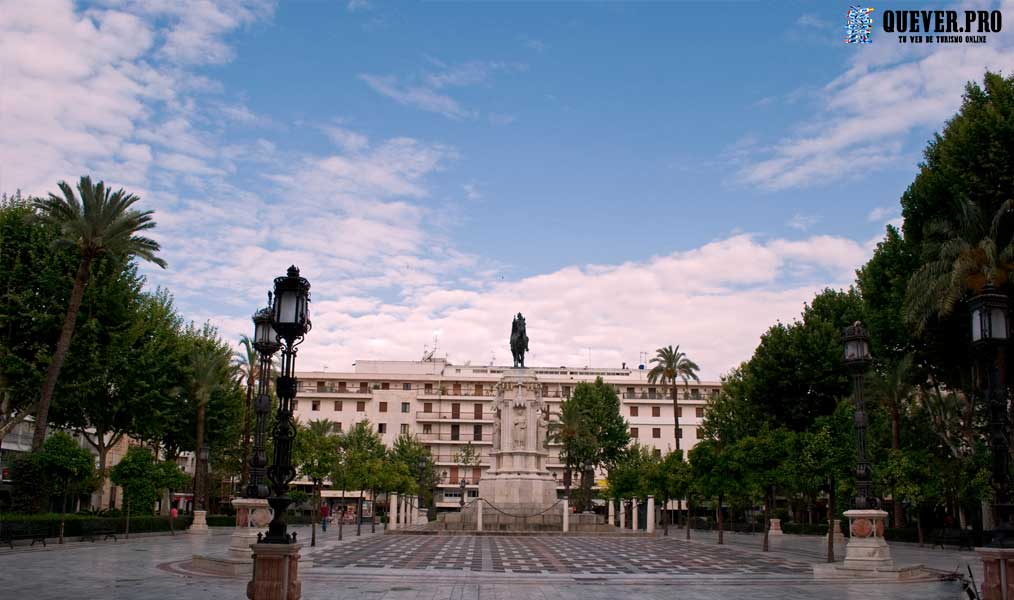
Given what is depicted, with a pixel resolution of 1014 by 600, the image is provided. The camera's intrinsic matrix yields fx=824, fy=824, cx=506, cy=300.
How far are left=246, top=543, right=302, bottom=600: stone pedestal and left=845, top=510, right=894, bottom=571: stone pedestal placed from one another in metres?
14.4

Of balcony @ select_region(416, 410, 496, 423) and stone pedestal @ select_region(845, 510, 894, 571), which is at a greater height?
balcony @ select_region(416, 410, 496, 423)

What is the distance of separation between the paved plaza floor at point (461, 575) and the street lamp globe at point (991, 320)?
19.3 ft

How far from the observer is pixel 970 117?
94.9ft

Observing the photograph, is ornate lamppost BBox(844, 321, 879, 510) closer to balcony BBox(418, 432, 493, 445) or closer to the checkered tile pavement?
the checkered tile pavement

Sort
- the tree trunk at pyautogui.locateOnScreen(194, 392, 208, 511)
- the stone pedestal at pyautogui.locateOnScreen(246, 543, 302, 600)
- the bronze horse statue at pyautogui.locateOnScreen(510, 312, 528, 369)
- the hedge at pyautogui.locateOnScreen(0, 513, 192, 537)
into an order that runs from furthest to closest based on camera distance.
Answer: the bronze horse statue at pyautogui.locateOnScreen(510, 312, 528, 369) < the tree trunk at pyautogui.locateOnScreen(194, 392, 208, 511) < the hedge at pyautogui.locateOnScreen(0, 513, 192, 537) < the stone pedestal at pyautogui.locateOnScreen(246, 543, 302, 600)

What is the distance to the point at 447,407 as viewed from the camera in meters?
90.1

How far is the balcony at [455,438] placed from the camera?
8888cm

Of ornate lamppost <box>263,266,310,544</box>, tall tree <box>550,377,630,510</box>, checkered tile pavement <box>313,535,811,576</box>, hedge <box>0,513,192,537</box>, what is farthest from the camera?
tall tree <box>550,377,630,510</box>

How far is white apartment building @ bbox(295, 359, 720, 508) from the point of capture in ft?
289

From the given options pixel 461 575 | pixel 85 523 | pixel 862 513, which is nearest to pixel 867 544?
pixel 862 513

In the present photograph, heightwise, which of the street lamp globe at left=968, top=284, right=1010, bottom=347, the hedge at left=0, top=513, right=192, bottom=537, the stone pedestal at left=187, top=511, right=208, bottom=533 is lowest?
the stone pedestal at left=187, top=511, right=208, bottom=533

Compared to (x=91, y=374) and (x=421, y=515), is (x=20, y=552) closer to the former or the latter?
(x=91, y=374)

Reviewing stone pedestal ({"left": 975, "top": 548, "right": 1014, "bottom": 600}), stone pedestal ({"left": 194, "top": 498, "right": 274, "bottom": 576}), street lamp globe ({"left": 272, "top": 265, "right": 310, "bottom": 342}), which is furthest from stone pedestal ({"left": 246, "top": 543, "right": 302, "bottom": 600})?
stone pedestal ({"left": 975, "top": 548, "right": 1014, "bottom": 600})

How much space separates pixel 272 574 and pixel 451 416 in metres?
79.2
